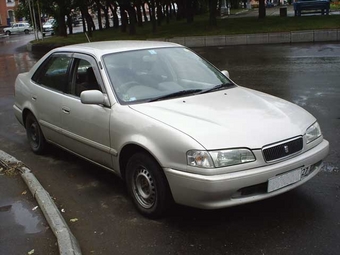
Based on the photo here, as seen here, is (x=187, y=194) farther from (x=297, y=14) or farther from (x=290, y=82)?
(x=297, y=14)

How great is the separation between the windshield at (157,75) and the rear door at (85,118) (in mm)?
219

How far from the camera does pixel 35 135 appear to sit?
605 cm

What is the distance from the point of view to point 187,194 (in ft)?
11.5

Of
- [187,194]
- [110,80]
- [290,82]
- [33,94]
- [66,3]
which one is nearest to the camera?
[187,194]

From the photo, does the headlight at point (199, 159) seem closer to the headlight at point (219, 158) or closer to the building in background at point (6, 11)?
the headlight at point (219, 158)

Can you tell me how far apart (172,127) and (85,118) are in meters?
1.34

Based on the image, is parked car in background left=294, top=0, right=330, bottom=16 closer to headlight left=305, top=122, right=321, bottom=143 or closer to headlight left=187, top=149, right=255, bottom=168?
headlight left=305, top=122, right=321, bottom=143

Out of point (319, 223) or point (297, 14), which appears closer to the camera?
point (319, 223)

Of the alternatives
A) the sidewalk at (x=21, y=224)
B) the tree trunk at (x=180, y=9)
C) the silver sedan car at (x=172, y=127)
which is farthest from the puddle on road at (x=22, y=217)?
the tree trunk at (x=180, y=9)

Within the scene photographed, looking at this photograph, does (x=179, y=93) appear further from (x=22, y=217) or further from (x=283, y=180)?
(x=22, y=217)

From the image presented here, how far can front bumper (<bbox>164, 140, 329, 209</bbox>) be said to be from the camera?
3.36m

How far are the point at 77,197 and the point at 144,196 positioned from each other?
0.97m

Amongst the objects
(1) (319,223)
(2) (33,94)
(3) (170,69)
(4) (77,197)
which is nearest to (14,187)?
(4) (77,197)

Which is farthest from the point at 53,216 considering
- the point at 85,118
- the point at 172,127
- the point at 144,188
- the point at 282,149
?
the point at 282,149
